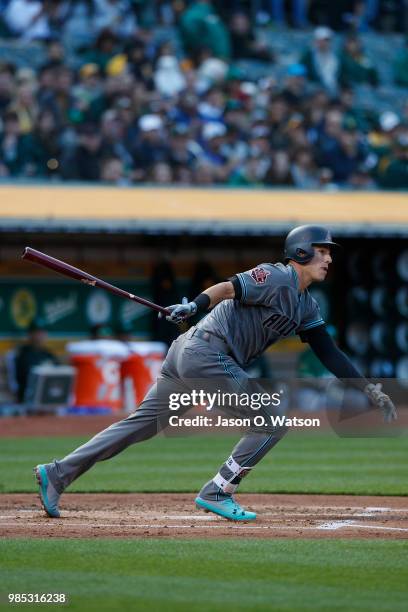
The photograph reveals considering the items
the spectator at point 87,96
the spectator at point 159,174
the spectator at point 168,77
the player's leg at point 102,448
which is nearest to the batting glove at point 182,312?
the player's leg at point 102,448

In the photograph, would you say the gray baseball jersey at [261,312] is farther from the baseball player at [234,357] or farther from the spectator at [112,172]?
the spectator at [112,172]

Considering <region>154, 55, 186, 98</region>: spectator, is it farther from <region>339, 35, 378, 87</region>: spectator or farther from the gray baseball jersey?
the gray baseball jersey

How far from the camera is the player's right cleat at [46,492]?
7125 mm

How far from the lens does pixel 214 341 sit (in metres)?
7.09

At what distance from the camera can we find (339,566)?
18.3 ft

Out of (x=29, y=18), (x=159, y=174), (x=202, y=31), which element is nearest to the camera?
(x=159, y=174)

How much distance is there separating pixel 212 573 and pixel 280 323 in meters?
2.01

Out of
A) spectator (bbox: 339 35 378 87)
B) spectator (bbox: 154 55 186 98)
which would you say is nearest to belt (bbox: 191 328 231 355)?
spectator (bbox: 154 55 186 98)

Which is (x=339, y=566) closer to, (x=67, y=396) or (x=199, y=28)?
(x=67, y=396)

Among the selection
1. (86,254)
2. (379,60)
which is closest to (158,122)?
(86,254)

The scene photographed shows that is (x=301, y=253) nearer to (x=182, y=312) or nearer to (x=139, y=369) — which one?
(x=182, y=312)

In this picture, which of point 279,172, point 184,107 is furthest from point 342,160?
point 184,107

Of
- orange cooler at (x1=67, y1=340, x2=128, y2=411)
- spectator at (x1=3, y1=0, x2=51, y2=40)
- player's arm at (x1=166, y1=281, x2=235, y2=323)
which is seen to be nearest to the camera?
player's arm at (x1=166, y1=281, x2=235, y2=323)

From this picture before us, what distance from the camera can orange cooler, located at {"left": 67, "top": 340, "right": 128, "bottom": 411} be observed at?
16047 mm
